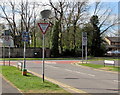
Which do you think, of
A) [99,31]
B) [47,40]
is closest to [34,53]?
[47,40]

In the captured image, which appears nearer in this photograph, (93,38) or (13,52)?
(13,52)

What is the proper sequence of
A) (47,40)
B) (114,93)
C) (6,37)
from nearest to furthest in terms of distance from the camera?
(114,93) → (6,37) → (47,40)

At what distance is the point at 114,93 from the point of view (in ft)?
Result: 33.5

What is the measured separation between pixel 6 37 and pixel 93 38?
38336 mm

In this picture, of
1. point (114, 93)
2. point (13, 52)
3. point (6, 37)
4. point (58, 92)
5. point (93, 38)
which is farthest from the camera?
point (93, 38)

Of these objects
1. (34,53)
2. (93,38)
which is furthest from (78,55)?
(34,53)

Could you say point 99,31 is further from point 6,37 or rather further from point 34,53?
point 6,37

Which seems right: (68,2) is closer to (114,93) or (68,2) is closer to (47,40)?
(47,40)

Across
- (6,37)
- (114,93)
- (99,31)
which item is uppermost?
(99,31)

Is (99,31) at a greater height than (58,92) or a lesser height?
greater

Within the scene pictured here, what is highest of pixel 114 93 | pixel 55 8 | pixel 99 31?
pixel 55 8

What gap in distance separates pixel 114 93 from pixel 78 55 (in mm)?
48302

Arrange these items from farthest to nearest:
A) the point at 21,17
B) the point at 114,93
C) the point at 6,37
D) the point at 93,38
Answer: the point at 93,38
the point at 21,17
the point at 6,37
the point at 114,93

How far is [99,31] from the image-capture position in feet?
197
